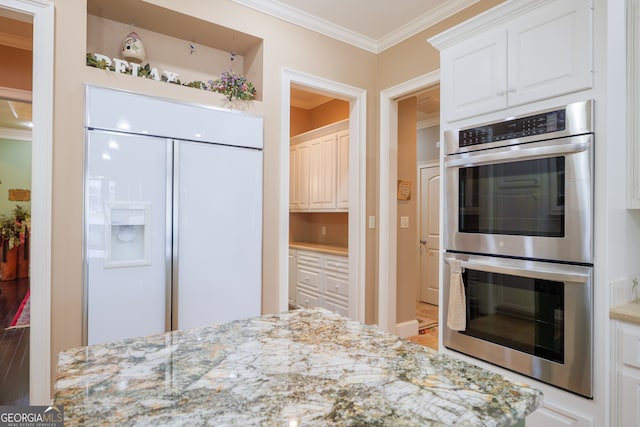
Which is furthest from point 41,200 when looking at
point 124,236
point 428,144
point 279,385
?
point 428,144

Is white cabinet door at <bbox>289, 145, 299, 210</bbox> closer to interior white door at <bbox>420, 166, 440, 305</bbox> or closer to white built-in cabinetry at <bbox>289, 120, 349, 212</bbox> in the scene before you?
white built-in cabinetry at <bbox>289, 120, 349, 212</bbox>

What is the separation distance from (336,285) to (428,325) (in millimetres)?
1240

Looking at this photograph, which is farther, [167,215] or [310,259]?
[310,259]

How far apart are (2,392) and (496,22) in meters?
3.94

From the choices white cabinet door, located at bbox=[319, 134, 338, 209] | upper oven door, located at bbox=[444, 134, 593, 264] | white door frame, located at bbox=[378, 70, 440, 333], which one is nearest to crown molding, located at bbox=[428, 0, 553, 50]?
upper oven door, located at bbox=[444, 134, 593, 264]

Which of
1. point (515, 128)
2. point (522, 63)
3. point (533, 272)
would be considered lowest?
point (533, 272)

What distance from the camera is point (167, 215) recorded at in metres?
2.45

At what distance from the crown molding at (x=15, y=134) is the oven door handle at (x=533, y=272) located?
28.4 ft

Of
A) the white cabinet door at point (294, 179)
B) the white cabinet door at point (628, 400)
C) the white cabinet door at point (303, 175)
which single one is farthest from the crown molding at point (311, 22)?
the white cabinet door at point (628, 400)

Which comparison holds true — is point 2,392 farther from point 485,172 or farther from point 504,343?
point 485,172

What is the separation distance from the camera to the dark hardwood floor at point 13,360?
247 centimetres

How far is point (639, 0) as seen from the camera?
1.68 m

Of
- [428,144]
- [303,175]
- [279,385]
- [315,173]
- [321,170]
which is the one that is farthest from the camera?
[428,144]

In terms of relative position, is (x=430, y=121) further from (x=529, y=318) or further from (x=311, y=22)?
(x=529, y=318)
